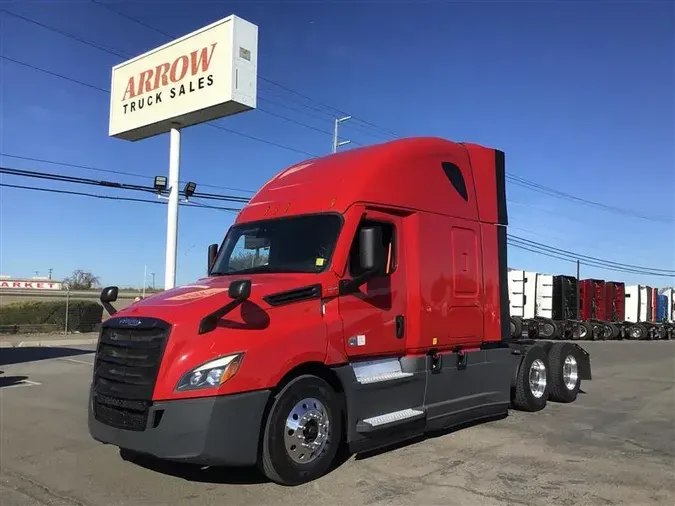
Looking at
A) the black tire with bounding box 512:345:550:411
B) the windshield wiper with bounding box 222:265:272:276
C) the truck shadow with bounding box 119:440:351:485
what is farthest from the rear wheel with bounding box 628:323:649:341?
the windshield wiper with bounding box 222:265:272:276

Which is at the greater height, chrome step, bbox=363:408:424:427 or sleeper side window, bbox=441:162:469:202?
sleeper side window, bbox=441:162:469:202

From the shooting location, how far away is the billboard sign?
1980 centimetres

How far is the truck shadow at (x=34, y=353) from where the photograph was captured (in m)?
16.4

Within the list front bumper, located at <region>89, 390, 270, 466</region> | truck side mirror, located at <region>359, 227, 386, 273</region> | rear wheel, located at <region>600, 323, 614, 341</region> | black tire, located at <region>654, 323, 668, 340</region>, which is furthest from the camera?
black tire, located at <region>654, 323, 668, 340</region>

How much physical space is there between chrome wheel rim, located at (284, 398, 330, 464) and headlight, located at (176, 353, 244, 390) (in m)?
0.79

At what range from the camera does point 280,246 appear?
6.50m

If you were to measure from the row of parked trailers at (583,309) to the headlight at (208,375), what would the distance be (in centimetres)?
2023

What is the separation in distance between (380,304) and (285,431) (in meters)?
1.80

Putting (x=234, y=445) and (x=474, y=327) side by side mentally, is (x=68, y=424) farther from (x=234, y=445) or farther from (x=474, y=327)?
(x=474, y=327)

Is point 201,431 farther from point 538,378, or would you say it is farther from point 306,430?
point 538,378

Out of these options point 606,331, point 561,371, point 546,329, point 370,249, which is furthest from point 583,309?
point 370,249

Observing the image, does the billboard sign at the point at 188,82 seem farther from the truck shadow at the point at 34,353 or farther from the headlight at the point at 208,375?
the headlight at the point at 208,375

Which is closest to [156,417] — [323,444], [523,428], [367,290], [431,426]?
[323,444]

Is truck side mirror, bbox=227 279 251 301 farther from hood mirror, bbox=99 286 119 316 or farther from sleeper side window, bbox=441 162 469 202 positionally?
sleeper side window, bbox=441 162 469 202
